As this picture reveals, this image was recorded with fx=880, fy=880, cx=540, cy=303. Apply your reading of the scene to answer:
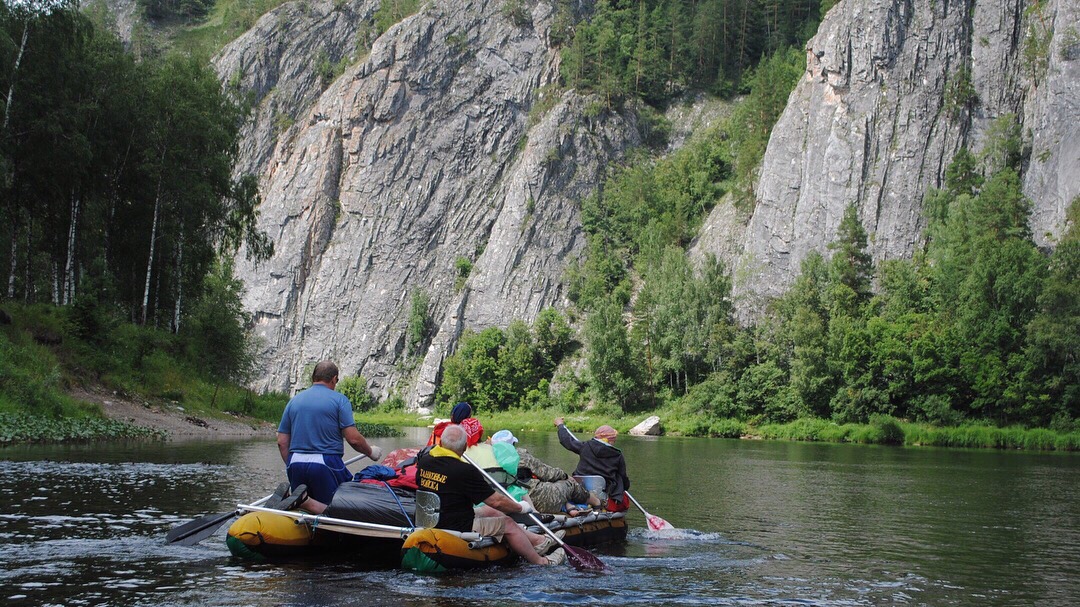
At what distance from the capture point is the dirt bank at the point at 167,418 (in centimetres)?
2817

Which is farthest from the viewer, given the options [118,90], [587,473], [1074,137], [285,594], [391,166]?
[391,166]

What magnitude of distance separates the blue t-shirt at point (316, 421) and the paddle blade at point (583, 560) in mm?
3338

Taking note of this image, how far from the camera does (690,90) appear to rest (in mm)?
100375

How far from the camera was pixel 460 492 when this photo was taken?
35.4 feet

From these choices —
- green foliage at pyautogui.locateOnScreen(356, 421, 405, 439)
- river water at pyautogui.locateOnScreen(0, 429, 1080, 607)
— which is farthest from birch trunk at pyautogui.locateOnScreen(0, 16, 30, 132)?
green foliage at pyautogui.locateOnScreen(356, 421, 405, 439)

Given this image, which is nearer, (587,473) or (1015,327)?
(587,473)

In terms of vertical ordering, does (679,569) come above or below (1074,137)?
below

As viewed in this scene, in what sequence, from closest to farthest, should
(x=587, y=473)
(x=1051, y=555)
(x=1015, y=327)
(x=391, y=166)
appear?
(x=1051, y=555)
(x=587, y=473)
(x=1015, y=327)
(x=391, y=166)

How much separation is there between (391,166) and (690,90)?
3491 cm

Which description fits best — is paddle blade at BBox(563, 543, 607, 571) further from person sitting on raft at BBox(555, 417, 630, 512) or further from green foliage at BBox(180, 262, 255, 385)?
green foliage at BBox(180, 262, 255, 385)

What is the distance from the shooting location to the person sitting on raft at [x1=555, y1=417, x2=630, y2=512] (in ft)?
48.8

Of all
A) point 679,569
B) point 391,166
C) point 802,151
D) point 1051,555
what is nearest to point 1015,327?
point 802,151

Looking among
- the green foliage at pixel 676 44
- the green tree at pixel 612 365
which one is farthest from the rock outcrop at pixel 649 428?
the green foliage at pixel 676 44

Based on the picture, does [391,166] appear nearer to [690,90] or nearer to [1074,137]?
[690,90]
